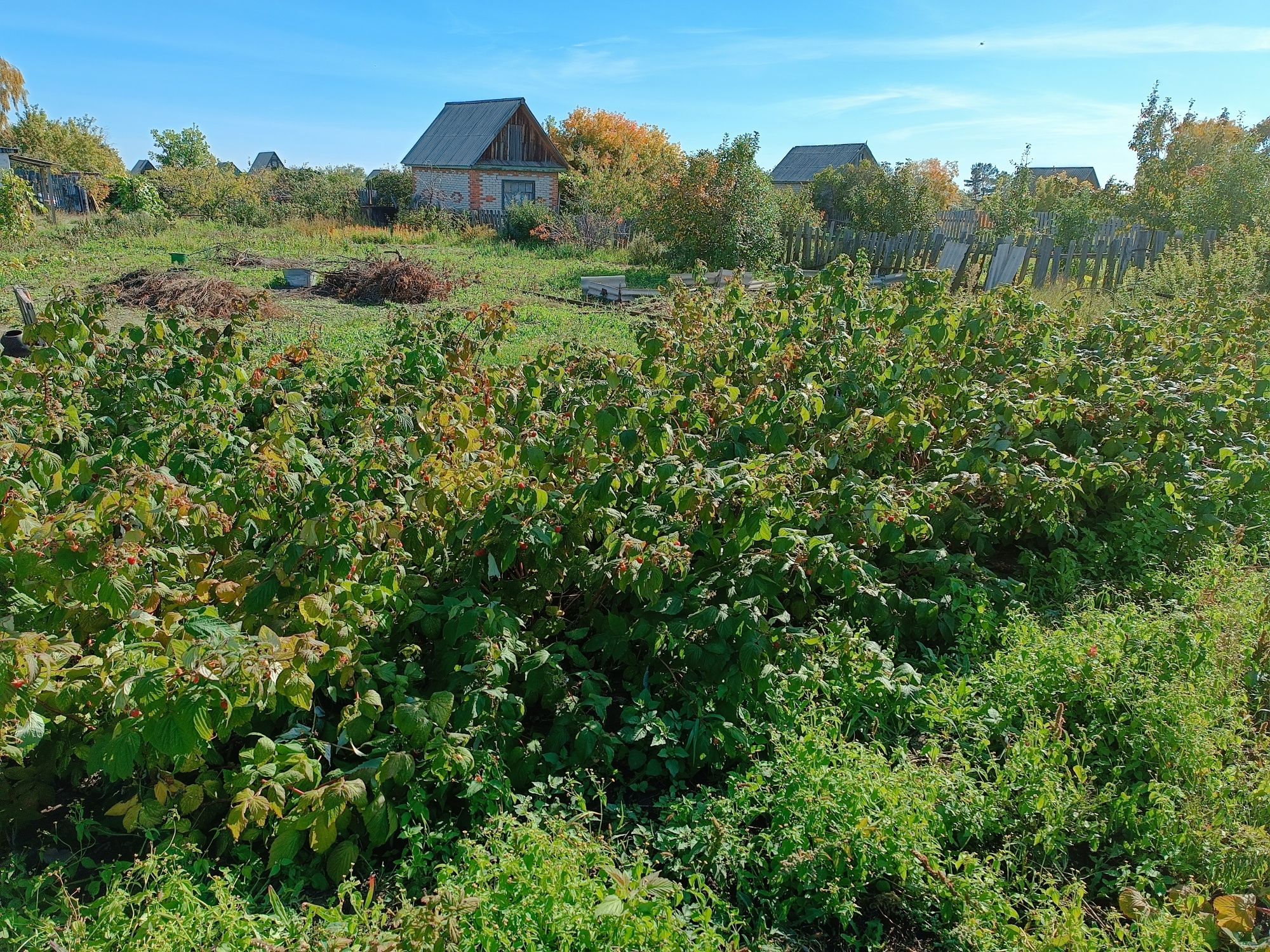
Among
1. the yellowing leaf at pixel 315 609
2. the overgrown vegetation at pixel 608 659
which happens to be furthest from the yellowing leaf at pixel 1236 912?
the yellowing leaf at pixel 315 609

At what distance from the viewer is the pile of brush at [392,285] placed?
1389cm

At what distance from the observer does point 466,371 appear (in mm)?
4180

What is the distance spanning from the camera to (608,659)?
3205 millimetres

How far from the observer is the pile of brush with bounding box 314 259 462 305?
1389cm

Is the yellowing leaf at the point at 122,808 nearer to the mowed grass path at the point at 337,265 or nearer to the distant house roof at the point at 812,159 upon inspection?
the mowed grass path at the point at 337,265

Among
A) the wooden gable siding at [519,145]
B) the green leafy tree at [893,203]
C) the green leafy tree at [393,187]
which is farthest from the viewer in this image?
the green leafy tree at [393,187]

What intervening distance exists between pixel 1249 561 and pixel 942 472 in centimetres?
182

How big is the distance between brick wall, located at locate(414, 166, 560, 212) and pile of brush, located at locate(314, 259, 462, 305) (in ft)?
69.6

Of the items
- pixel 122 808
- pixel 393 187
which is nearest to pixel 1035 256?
pixel 122 808

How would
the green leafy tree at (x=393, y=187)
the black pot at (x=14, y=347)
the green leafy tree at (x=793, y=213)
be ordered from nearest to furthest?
1. the black pot at (x=14, y=347)
2. the green leafy tree at (x=793, y=213)
3. the green leafy tree at (x=393, y=187)

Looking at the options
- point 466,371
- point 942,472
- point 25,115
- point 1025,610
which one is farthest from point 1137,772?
point 25,115

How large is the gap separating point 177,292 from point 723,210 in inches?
412

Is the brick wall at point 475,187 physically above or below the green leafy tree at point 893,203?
above

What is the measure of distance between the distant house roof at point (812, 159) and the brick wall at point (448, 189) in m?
19.6
